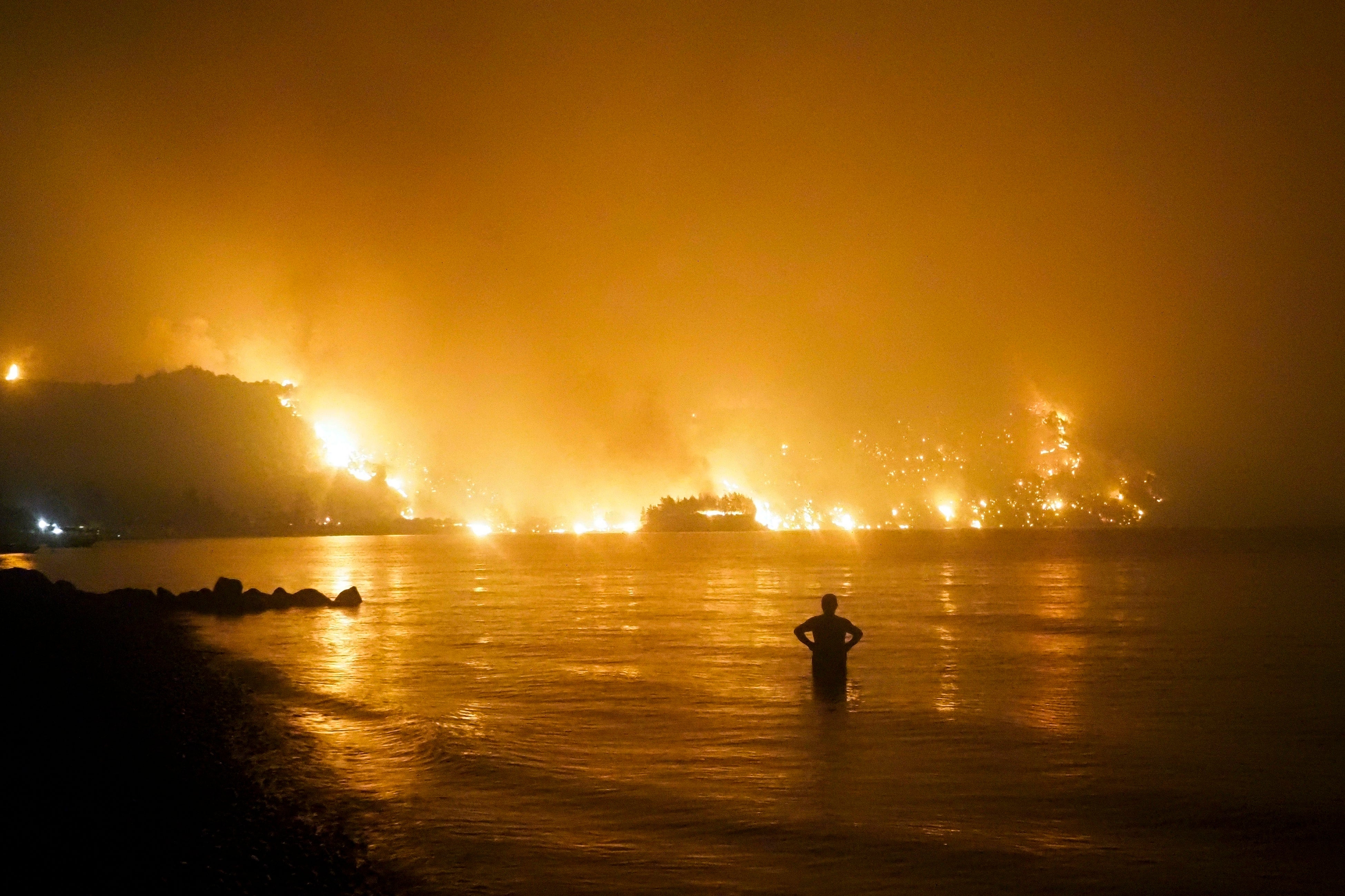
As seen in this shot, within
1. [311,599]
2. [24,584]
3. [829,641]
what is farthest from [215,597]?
[829,641]

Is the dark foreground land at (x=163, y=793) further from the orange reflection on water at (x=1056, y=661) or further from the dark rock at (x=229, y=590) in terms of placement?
the dark rock at (x=229, y=590)

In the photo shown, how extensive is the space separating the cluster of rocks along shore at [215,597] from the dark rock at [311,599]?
19mm

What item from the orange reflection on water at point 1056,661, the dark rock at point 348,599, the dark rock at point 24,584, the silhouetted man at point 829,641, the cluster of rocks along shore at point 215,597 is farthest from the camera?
the dark rock at point 348,599

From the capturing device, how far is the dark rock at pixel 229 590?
1997 inches

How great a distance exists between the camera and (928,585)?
72250 mm

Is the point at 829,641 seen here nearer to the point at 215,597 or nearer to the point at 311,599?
the point at 311,599

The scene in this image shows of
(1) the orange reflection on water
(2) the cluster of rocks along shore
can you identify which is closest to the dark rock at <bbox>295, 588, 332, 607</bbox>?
(2) the cluster of rocks along shore

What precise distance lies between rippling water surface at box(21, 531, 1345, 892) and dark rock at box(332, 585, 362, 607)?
4.71 m

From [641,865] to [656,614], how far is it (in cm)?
3603

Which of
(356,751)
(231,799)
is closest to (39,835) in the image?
(231,799)

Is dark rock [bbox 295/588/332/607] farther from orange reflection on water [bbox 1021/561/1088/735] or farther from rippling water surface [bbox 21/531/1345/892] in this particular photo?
orange reflection on water [bbox 1021/561/1088/735]

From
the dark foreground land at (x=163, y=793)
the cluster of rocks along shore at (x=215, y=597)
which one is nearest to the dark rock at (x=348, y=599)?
the cluster of rocks along shore at (x=215, y=597)

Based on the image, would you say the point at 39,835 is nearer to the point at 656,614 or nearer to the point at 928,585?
the point at 656,614

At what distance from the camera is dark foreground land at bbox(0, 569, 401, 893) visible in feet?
34.1
